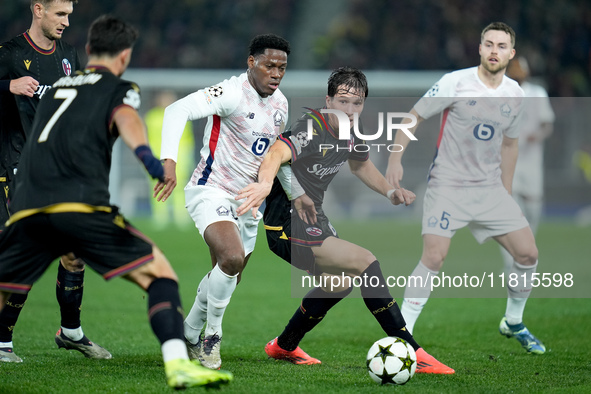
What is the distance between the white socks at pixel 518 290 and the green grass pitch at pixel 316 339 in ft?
0.98

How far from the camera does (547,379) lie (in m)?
5.13

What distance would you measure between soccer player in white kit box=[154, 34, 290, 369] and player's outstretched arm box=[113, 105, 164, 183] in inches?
45.6

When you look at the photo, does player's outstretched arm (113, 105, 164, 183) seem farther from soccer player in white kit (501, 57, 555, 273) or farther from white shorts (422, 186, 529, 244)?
soccer player in white kit (501, 57, 555, 273)

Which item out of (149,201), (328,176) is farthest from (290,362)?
(149,201)

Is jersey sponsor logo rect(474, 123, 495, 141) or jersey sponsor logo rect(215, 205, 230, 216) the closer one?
jersey sponsor logo rect(215, 205, 230, 216)

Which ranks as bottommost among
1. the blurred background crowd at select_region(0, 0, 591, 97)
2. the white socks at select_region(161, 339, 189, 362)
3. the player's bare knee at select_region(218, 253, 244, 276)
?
the white socks at select_region(161, 339, 189, 362)

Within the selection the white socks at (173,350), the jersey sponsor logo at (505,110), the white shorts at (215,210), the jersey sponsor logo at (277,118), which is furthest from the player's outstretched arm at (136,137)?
the jersey sponsor logo at (505,110)

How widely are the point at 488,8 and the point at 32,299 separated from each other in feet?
57.0

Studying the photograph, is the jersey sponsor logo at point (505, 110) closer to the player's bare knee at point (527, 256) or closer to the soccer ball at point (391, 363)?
the player's bare knee at point (527, 256)

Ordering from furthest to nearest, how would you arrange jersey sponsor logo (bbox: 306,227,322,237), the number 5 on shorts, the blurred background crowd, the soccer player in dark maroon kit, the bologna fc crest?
the blurred background crowd → the number 5 on shorts → the bologna fc crest → the soccer player in dark maroon kit → jersey sponsor logo (bbox: 306,227,322,237)

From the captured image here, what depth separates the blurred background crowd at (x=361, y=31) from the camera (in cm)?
2130

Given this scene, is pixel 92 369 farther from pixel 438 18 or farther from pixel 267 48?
pixel 438 18

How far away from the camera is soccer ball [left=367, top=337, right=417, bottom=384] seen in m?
4.71

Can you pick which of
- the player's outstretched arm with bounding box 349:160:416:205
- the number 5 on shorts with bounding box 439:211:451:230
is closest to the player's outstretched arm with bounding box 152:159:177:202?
the player's outstretched arm with bounding box 349:160:416:205
